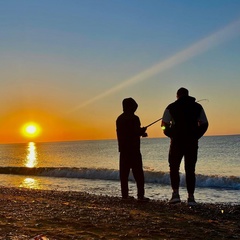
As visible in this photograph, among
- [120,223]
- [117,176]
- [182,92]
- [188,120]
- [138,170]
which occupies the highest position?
[182,92]

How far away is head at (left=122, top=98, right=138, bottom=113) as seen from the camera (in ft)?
25.4

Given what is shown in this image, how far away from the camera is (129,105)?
7.75 m

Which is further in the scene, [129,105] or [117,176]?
[117,176]

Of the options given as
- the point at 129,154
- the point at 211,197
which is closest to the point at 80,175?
the point at 211,197

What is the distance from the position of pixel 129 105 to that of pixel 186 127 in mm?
1364

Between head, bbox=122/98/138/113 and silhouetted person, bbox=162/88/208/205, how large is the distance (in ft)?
3.05

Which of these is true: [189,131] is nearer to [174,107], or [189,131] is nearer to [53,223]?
[174,107]

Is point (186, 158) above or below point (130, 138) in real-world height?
below

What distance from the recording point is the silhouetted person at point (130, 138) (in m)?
7.79

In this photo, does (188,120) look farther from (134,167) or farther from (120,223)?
(120,223)

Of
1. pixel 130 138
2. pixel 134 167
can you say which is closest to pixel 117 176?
pixel 134 167

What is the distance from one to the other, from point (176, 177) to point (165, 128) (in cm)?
96

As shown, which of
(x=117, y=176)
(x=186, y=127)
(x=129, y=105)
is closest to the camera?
(x=186, y=127)

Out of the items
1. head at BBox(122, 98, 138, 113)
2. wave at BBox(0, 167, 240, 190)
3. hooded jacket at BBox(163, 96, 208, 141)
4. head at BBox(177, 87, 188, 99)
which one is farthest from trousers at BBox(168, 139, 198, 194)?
wave at BBox(0, 167, 240, 190)
